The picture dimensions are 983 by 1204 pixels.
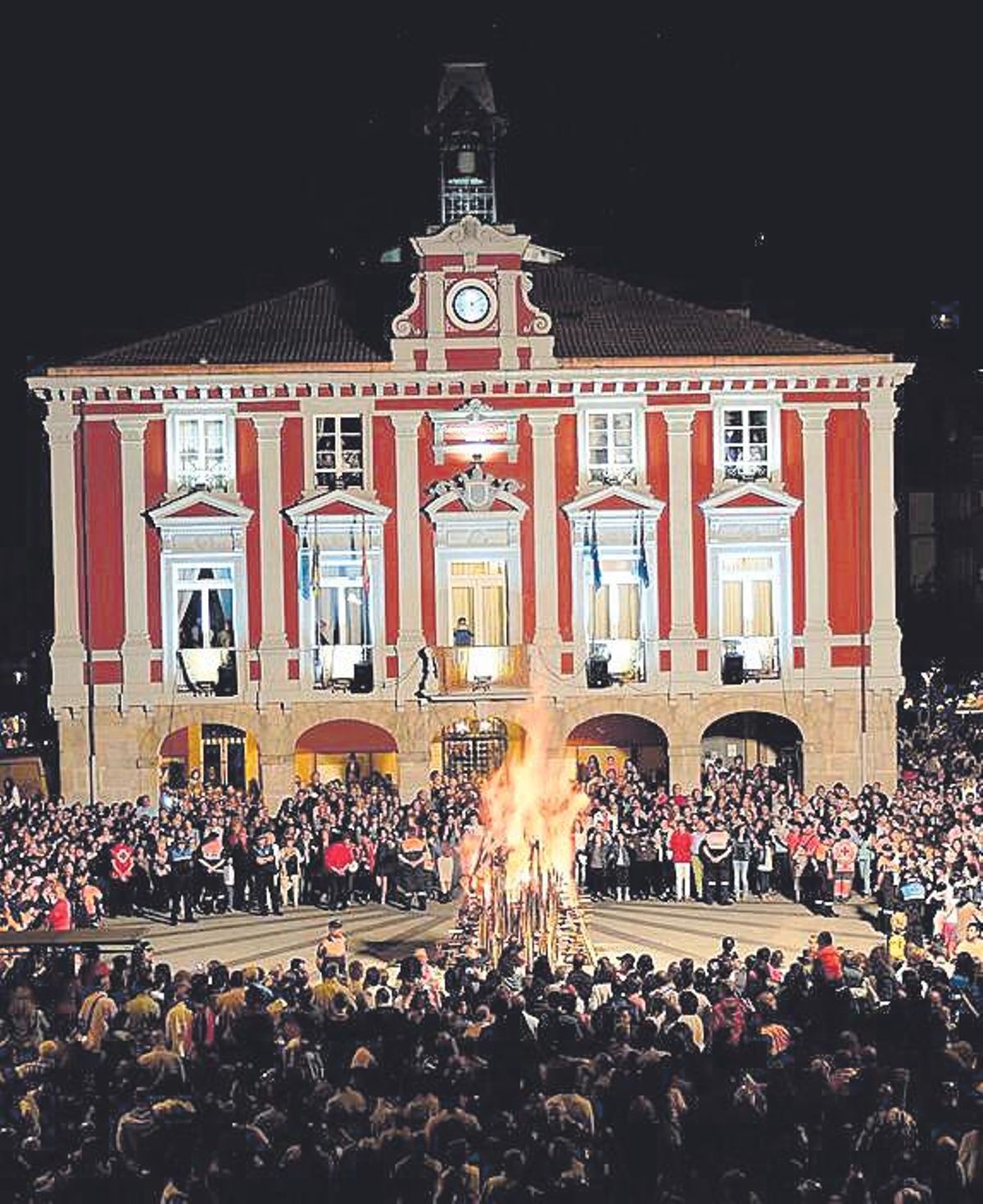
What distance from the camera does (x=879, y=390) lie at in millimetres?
46812

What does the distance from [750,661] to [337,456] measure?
Result: 10.6 meters

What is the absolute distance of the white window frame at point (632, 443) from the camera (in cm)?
4656

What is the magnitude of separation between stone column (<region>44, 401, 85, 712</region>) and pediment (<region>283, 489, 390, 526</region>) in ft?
16.4

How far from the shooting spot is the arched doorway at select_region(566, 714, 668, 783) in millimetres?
48906

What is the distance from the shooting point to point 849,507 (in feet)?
154

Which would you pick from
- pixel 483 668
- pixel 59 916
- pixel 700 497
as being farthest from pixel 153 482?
pixel 59 916

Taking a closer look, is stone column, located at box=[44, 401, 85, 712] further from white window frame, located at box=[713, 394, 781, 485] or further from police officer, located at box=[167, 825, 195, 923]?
white window frame, located at box=[713, 394, 781, 485]

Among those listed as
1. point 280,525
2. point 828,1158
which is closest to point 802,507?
point 280,525

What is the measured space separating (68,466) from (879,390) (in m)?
18.8

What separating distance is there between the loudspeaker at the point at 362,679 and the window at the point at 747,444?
30.8 ft

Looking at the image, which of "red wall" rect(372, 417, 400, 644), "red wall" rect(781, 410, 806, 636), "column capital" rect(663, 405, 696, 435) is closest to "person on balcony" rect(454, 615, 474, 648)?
"red wall" rect(372, 417, 400, 644)

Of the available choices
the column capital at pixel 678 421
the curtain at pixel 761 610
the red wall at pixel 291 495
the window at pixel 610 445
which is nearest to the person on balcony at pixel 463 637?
the red wall at pixel 291 495

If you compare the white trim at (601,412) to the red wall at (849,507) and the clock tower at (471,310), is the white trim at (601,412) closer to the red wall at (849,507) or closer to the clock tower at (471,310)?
the clock tower at (471,310)

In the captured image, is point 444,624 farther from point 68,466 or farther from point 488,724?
point 68,466
